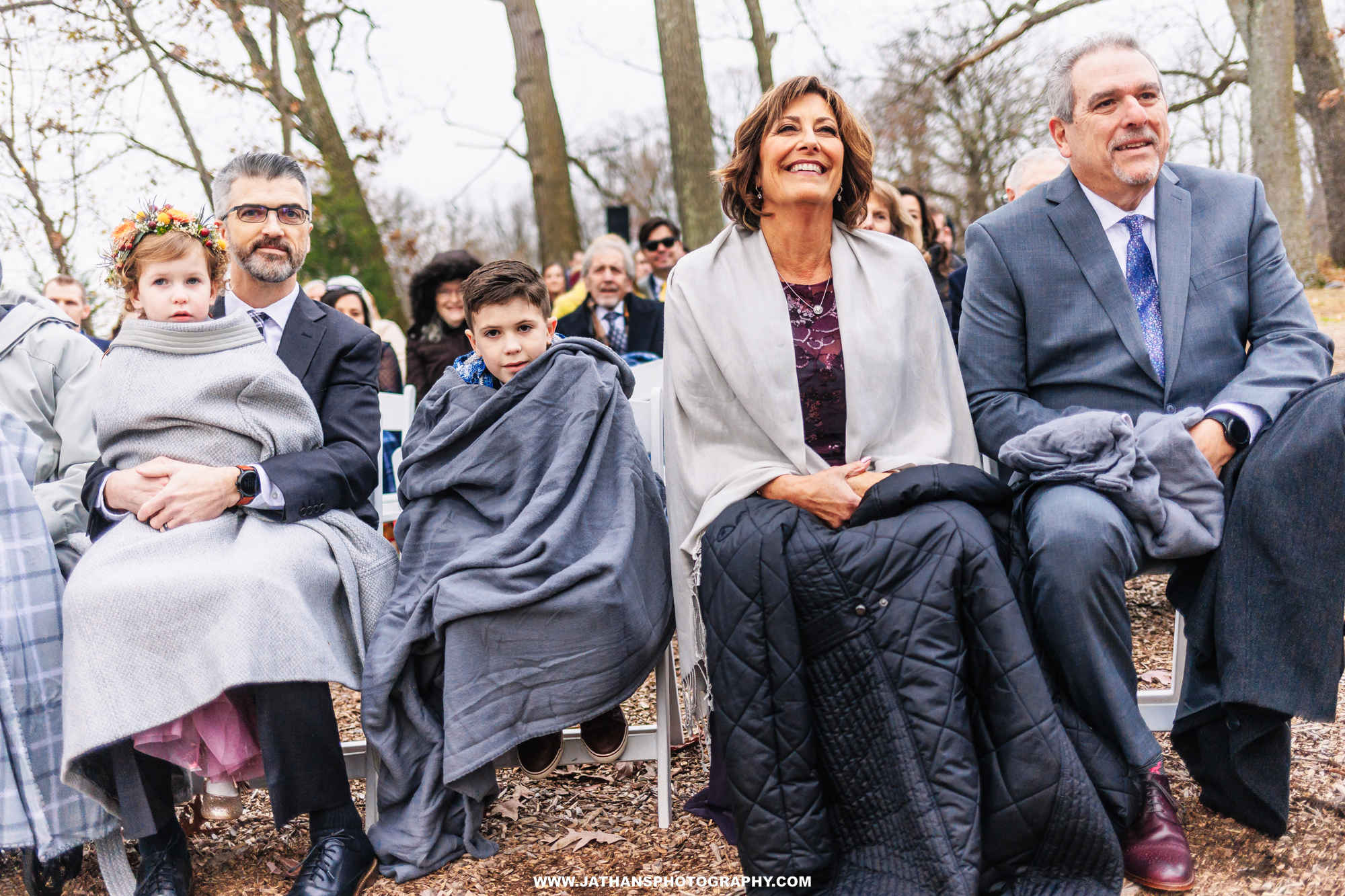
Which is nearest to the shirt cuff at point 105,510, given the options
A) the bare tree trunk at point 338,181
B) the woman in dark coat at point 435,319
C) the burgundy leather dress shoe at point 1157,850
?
the burgundy leather dress shoe at point 1157,850

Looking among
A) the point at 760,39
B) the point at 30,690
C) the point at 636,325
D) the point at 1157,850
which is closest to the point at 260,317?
the point at 30,690

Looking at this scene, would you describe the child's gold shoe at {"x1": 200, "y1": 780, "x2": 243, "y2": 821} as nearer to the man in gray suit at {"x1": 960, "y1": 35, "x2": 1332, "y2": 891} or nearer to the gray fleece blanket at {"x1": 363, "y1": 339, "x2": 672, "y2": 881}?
the gray fleece blanket at {"x1": 363, "y1": 339, "x2": 672, "y2": 881}

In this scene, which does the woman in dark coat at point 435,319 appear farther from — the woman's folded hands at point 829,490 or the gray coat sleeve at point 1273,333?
the gray coat sleeve at point 1273,333

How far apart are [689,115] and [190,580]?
690 cm

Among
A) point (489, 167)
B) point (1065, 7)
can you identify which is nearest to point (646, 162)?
point (489, 167)

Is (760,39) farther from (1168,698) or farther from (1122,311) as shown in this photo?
(1168,698)

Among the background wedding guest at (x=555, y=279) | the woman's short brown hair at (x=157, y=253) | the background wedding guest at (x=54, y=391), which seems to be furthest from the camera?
the background wedding guest at (x=555, y=279)

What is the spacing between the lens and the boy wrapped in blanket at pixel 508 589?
8.60 feet

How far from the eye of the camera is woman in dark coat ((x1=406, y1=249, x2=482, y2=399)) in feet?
19.0

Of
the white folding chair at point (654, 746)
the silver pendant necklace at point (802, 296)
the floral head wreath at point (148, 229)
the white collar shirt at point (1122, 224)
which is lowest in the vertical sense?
the white folding chair at point (654, 746)

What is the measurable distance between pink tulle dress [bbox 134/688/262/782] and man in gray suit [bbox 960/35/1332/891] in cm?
201

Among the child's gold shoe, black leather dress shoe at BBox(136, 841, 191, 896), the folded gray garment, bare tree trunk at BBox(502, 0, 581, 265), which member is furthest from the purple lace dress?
bare tree trunk at BBox(502, 0, 581, 265)

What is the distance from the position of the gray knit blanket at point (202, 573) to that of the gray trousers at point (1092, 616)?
5.68 ft

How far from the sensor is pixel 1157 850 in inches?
89.8
